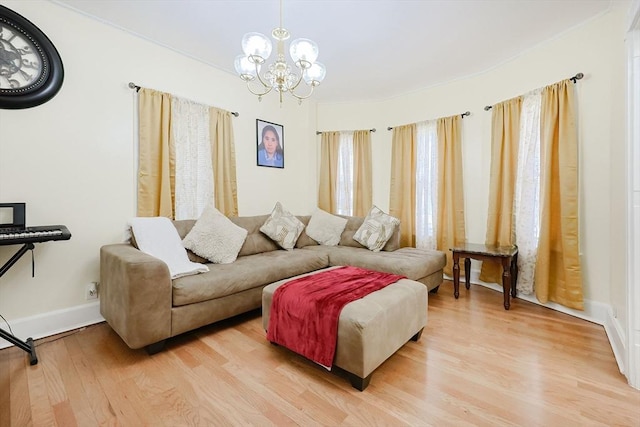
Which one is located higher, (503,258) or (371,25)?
(371,25)

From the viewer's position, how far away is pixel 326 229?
3.79 metres

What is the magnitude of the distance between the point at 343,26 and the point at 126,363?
3.17 metres

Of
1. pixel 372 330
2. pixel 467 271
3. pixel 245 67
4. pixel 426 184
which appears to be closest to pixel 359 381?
pixel 372 330

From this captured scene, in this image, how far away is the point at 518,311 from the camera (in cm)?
261

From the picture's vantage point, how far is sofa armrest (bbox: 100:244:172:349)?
5.84 feet

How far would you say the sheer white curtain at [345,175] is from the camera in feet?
14.5

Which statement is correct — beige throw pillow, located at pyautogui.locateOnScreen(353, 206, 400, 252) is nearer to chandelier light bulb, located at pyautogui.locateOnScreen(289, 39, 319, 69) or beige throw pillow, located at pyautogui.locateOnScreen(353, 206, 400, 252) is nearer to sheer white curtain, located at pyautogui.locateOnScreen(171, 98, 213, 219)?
sheer white curtain, located at pyautogui.locateOnScreen(171, 98, 213, 219)

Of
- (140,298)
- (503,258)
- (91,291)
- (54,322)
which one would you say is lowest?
(54,322)

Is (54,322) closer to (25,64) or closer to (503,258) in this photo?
(25,64)

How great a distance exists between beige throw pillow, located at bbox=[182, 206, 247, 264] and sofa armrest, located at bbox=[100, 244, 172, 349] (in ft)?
2.04

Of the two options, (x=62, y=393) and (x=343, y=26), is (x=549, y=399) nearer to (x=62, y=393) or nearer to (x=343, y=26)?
(x=62, y=393)

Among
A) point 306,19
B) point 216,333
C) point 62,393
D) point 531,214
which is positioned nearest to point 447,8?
point 306,19

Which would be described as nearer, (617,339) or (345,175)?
(617,339)

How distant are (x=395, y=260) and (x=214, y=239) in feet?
6.04
